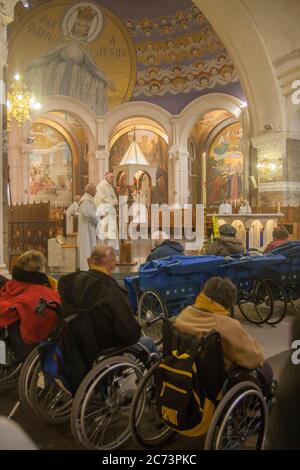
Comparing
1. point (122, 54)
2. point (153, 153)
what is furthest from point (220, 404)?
point (153, 153)

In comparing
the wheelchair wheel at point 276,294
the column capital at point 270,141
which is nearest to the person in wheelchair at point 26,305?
the wheelchair wheel at point 276,294

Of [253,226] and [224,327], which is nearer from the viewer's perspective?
[224,327]

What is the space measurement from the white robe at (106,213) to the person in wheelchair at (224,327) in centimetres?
684

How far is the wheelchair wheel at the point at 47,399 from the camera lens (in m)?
3.21

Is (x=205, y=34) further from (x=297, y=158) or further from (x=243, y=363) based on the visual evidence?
(x=243, y=363)

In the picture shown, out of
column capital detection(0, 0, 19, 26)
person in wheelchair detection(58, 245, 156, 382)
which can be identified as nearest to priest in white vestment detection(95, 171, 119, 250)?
column capital detection(0, 0, 19, 26)

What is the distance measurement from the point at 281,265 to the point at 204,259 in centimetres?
122

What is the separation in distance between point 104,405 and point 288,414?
1.78 m

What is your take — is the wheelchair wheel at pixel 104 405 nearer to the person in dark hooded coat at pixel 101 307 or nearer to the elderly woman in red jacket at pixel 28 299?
the person in dark hooded coat at pixel 101 307

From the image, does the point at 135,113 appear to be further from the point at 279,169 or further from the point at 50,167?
the point at 279,169

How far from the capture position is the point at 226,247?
6098mm

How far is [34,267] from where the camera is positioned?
12.1 ft

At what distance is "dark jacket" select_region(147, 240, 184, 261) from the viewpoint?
5758mm

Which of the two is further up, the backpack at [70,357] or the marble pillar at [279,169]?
the marble pillar at [279,169]
